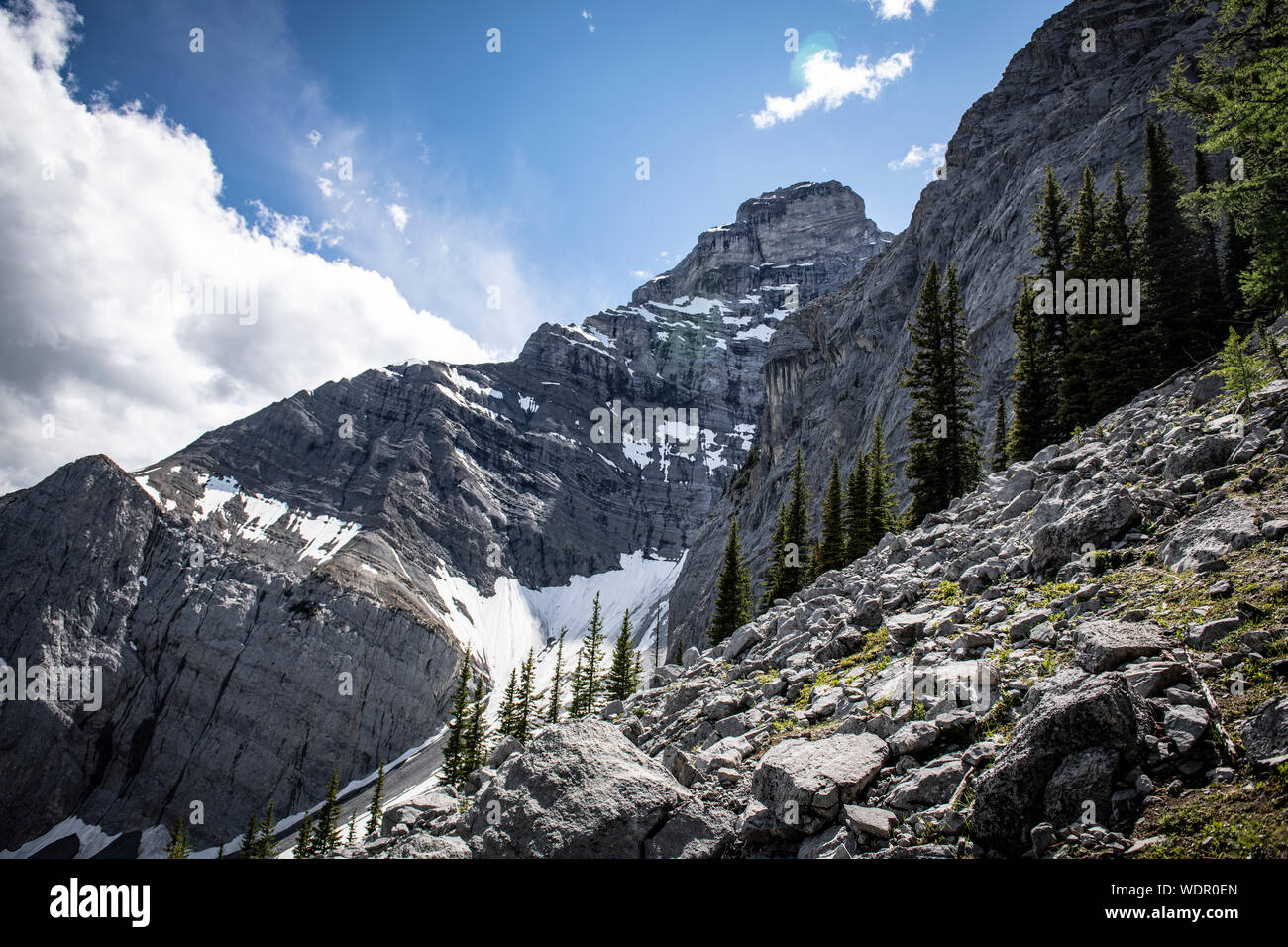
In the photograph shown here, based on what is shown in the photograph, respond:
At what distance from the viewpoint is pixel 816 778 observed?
7.02 metres

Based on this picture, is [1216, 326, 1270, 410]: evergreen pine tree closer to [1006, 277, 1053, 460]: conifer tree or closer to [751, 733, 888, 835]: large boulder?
[751, 733, 888, 835]: large boulder

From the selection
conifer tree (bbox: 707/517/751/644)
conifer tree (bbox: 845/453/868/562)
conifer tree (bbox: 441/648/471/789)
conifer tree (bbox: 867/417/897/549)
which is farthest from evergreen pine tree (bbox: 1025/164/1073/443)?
conifer tree (bbox: 441/648/471/789)

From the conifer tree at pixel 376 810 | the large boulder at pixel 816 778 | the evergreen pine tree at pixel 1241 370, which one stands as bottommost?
the conifer tree at pixel 376 810

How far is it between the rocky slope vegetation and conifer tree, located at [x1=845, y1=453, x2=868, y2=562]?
93.2 feet

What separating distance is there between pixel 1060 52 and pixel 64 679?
7627 inches

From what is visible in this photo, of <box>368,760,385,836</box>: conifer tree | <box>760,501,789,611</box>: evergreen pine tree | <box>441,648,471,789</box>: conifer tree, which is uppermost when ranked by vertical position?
<box>760,501,789,611</box>: evergreen pine tree

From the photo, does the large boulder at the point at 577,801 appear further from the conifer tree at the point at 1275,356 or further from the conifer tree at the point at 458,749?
the conifer tree at the point at 458,749

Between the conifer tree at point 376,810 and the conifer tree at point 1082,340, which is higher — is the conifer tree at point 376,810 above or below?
below

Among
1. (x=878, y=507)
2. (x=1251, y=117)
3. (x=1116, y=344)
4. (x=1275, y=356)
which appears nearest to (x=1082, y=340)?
(x=1116, y=344)

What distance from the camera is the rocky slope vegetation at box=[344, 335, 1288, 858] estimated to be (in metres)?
5.21

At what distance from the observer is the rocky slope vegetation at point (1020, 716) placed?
5211mm

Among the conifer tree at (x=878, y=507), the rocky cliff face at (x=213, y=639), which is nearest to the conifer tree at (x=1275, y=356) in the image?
the conifer tree at (x=878, y=507)

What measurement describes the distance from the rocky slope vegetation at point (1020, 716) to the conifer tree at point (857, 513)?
1119 inches
